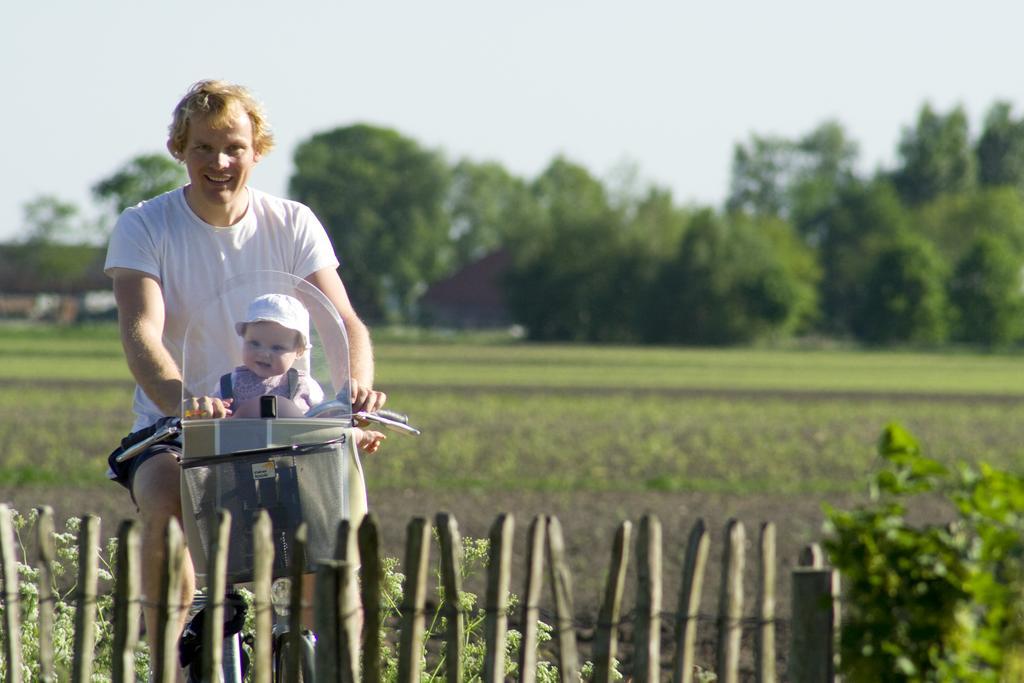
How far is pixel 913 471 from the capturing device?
283cm

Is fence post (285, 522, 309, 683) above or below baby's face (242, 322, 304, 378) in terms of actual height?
below

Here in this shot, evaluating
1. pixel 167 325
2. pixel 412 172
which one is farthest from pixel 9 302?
pixel 167 325

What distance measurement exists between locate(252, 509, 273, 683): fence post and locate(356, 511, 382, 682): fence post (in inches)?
8.0

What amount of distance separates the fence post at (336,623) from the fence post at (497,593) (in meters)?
0.33

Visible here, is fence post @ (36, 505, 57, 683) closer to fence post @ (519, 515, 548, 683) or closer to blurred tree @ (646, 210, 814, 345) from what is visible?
fence post @ (519, 515, 548, 683)

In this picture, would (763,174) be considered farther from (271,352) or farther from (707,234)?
(271,352)

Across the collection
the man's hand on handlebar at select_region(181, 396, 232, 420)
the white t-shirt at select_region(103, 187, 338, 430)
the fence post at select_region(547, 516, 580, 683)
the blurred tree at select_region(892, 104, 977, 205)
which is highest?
the blurred tree at select_region(892, 104, 977, 205)

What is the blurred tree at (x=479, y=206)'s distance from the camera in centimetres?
11894

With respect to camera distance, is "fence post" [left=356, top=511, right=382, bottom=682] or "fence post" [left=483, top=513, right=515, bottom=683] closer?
"fence post" [left=356, top=511, right=382, bottom=682]

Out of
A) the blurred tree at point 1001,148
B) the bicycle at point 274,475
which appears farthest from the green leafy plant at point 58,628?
the blurred tree at point 1001,148

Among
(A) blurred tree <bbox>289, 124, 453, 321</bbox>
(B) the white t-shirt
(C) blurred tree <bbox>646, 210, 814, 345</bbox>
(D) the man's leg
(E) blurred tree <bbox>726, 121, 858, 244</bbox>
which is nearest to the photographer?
(D) the man's leg

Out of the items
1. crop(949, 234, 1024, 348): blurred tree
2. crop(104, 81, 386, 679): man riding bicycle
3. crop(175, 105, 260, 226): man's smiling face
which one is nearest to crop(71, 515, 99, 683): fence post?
crop(104, 81, 386, 679): man riding bicycle

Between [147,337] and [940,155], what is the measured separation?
127160mm

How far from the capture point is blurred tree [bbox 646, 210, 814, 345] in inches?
3629
